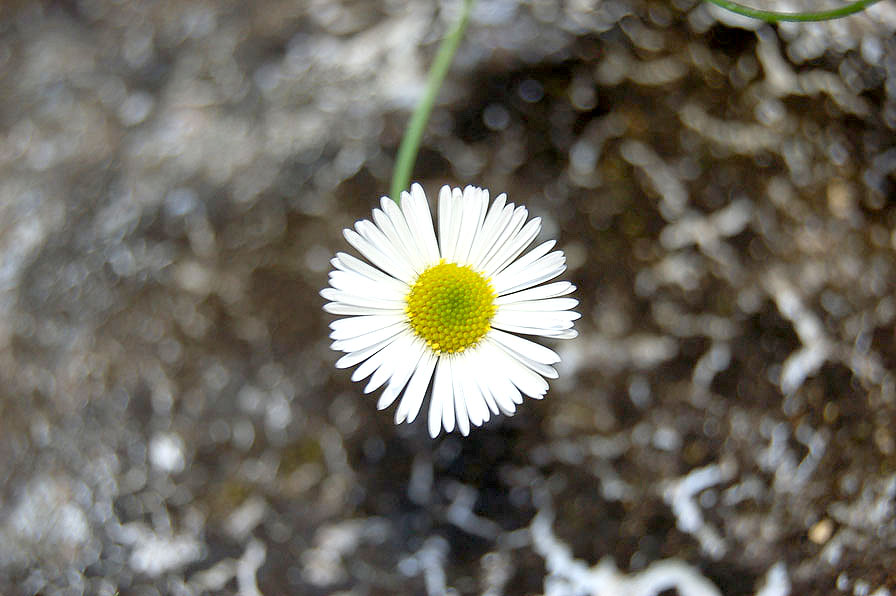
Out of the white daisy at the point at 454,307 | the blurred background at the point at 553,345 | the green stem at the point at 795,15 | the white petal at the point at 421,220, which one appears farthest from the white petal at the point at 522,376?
the green stem at the point at 795,15

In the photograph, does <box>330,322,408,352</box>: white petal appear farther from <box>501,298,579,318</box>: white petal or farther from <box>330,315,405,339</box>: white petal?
<box>501,298,579,318</box>: white petal

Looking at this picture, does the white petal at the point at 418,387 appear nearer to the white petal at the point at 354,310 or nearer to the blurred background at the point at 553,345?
the white petal at the point at 354,310

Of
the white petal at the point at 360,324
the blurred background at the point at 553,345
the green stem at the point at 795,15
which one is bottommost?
the blurred background at the point at 553,345

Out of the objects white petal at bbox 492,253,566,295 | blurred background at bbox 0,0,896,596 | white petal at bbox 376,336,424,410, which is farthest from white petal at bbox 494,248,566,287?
blurred background at bbox 0,0,896,596

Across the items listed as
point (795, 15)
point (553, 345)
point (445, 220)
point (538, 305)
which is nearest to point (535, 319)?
point (538, 305)

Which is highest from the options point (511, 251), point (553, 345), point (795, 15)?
point (795, 15)

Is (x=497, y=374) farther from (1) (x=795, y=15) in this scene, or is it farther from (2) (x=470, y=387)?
(1) (x=795, y=15)

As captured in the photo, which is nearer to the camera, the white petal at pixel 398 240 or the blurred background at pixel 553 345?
the white petal at pixel 398 240
